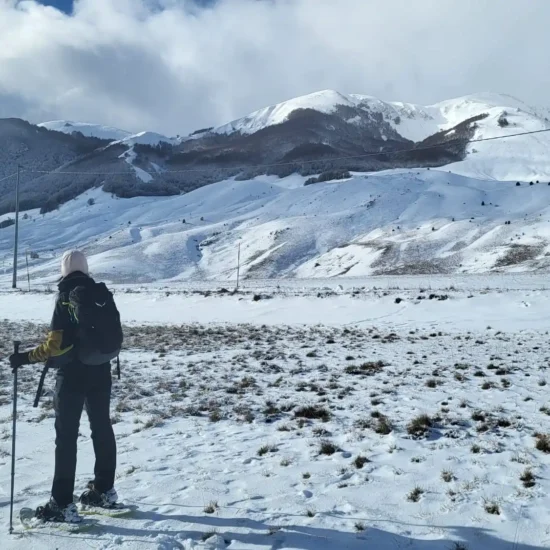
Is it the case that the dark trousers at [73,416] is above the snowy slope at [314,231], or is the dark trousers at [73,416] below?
below

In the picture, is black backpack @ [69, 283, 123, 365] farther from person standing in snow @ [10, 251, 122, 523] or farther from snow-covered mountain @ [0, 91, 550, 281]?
snow-covered mountain @ [0, 91, 550, 281]

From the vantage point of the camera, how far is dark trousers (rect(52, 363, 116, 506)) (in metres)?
4.99

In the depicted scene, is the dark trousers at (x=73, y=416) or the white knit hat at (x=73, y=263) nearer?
the dark trousers at (x=73, y=416)

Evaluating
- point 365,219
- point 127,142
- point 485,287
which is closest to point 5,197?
point 127,142

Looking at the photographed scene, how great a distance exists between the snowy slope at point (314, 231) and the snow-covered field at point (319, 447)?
40.2 meters

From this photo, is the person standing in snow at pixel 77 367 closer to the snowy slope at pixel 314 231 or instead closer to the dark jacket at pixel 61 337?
the dark jacket at pixel 61 337

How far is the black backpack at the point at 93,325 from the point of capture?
4.86 meters

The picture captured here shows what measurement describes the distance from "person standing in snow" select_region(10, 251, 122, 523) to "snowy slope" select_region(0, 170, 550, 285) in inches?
1901

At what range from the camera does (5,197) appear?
168750 millimetres

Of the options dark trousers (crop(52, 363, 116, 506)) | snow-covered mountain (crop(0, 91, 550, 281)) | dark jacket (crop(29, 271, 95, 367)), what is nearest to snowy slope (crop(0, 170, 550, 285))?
snow-covered mountain (crop(0, 91, 550, 281))

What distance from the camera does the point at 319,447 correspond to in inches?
268

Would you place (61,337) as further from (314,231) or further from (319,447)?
(314,231)

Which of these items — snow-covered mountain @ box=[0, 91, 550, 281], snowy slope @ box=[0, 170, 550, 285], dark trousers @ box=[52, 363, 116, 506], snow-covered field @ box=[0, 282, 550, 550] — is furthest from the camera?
snow-covered mountain @ box=[0, 91, 550, 281]

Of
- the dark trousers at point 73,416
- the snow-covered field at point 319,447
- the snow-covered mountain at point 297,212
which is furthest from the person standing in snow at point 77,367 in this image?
the snow-covered mountain at point 297,212
